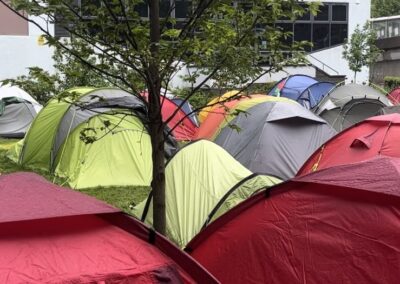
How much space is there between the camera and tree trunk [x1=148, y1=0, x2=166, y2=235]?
338cm

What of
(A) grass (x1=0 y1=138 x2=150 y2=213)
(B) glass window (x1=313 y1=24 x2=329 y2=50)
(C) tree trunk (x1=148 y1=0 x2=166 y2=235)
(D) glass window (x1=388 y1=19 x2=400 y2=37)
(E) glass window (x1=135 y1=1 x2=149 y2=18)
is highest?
(D) glass window (x1=388 y1=19 x2=400 y2=37)

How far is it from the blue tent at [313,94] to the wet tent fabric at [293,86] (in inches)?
6.3

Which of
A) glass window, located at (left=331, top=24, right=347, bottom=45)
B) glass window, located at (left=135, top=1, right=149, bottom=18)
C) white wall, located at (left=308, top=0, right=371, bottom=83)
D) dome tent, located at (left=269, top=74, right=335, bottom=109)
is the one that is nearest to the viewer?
glass window, located at (left=135, top=1, right=149, bottom=18)

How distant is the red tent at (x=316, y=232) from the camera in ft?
11.5

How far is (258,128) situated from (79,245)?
6.18 metres

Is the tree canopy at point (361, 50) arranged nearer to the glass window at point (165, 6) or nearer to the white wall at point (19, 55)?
the white wall at point (19, 55)

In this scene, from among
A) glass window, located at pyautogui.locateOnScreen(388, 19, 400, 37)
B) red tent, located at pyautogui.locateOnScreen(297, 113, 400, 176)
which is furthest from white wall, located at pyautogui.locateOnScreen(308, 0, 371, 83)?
red tent, located at pyautogui.locateOnScreen(297, 113, 400, 176)

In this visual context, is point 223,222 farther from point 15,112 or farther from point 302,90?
point 302,90

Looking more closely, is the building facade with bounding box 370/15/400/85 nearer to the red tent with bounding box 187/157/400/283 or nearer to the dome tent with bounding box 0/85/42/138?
the dome tent with bounding box 0/85/42/138

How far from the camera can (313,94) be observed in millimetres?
16844

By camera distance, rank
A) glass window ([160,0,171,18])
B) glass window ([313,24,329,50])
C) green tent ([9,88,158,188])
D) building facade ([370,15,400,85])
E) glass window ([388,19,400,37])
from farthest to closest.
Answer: glass window ([388,19,400,37]) < building facade ([370,15,400,85]) < glass window ([313,24,329,50]) < green tent ([9,88,158,188]) < glass window ([160,0,171,18])

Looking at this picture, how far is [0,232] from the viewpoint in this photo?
270 centimetres

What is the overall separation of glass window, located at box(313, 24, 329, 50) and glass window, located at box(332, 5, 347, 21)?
0.70 m

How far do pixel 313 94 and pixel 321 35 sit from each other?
15311mm
